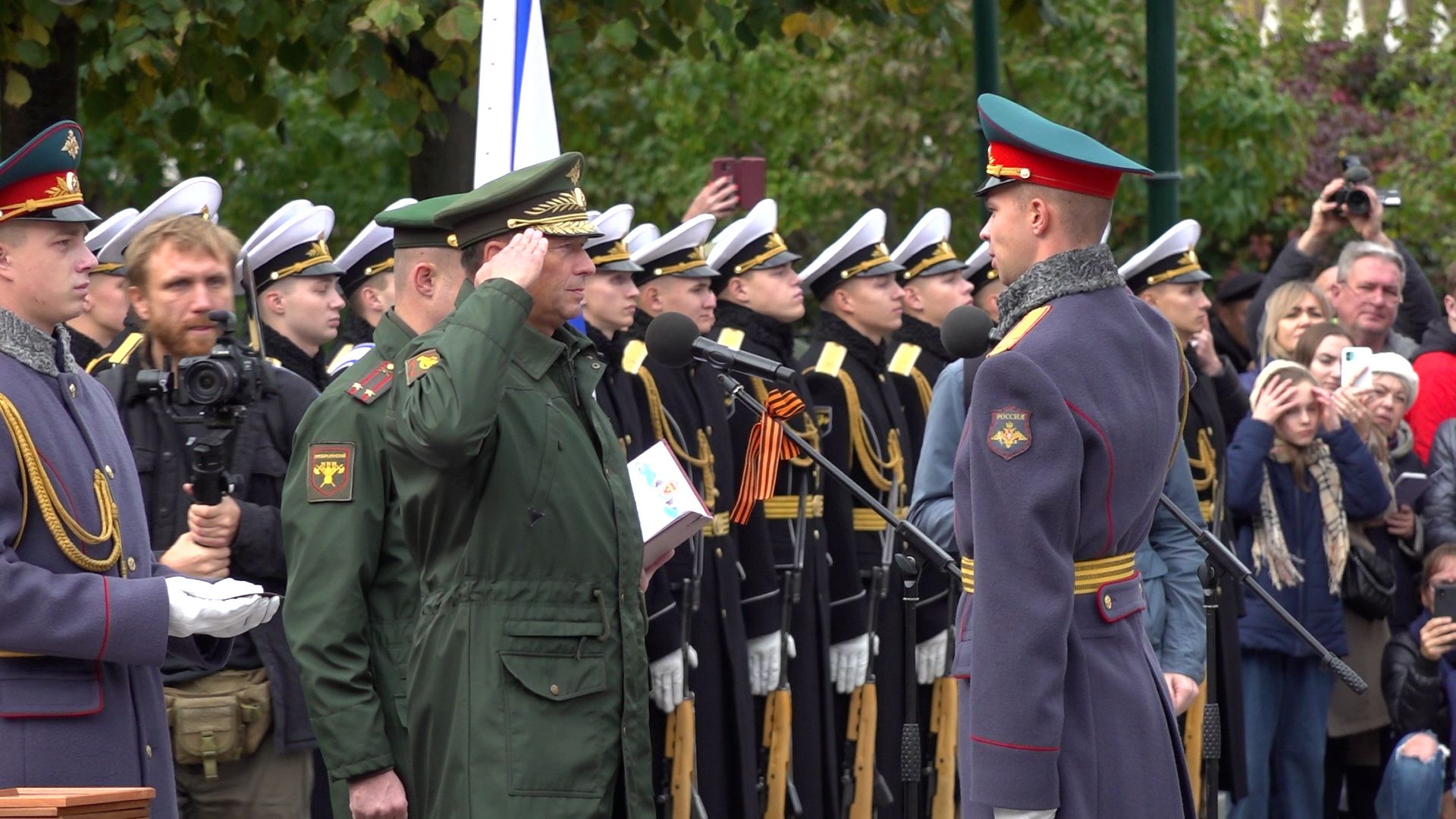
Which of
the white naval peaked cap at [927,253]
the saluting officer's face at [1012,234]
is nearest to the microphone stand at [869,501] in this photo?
the saluting officer's face at [1012,234]

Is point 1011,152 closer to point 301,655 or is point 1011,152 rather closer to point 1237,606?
point 301,655

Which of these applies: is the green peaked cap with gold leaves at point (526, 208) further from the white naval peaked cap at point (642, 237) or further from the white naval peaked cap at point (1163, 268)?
the white naval peaked cap at point (1163, 268)

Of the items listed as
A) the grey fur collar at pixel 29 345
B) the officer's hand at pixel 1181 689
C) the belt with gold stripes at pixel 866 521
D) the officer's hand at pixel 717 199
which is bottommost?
the officer's hand at pixel 1181 689

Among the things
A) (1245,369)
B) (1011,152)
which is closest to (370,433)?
(1011,152)

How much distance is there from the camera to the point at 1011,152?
460 cm

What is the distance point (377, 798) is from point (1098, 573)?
1572mm

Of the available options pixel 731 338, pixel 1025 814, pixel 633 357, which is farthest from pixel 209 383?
pixel 731 338

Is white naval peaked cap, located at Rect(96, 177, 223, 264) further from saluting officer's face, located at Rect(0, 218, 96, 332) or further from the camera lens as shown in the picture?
saluting officer's face, located at Rect(0, 218, 96, 332)

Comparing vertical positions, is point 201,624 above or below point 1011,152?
below

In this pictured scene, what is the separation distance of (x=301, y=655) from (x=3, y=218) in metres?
1.10

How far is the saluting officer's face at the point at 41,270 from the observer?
450 centimetres

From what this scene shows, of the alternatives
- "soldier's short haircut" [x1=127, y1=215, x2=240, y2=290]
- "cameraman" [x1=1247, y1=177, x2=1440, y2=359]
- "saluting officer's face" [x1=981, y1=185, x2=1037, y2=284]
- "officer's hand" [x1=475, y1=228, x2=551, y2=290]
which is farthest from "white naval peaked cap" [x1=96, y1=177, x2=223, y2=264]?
"cameraman" [x1=1247, y1=177, x2=1440, y2=359]

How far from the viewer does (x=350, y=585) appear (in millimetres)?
4633

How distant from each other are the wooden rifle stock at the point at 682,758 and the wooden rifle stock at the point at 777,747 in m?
0.61
